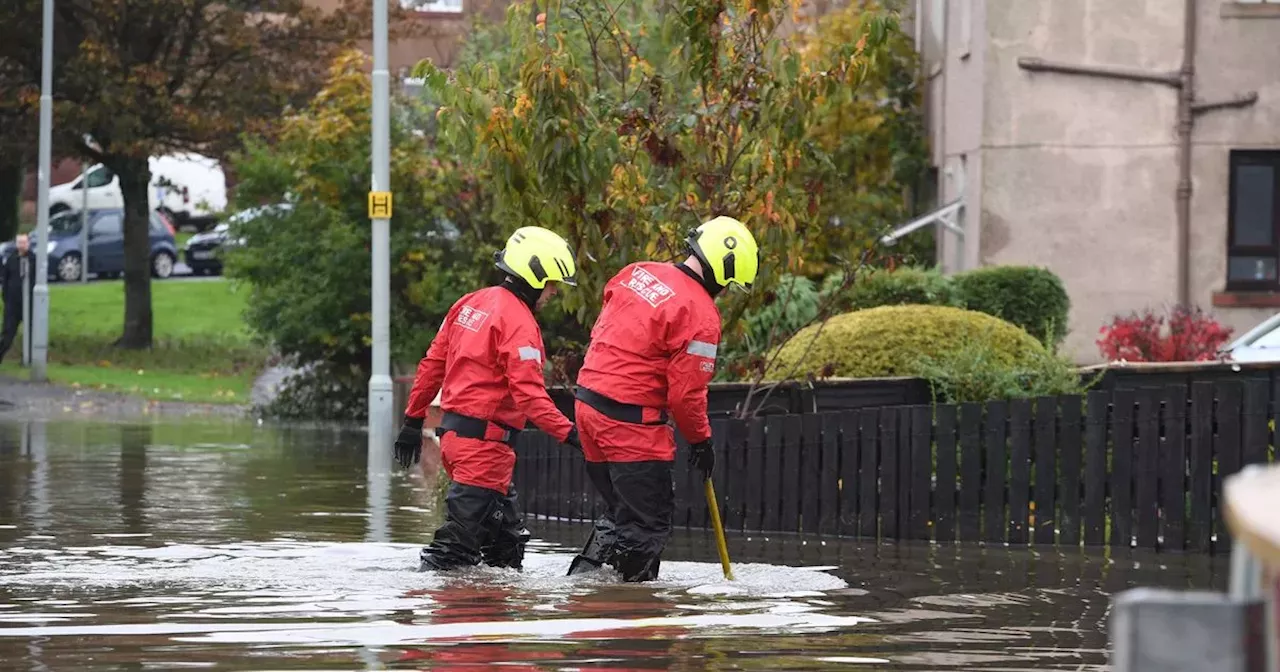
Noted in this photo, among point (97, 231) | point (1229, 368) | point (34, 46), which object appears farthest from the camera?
point (97, 231)

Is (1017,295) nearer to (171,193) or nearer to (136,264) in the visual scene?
(136,264)

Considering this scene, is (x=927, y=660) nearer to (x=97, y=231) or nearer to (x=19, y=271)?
(x=19, y=271)

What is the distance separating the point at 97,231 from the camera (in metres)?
48.5

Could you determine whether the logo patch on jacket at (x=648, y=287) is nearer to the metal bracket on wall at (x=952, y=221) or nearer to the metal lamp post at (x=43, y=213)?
the metal bracket on wall at (x=952, y=221)

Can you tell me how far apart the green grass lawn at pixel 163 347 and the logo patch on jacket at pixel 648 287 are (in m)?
18.4

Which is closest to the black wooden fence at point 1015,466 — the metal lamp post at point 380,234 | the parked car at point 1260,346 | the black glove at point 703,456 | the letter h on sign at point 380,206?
the black glove at point 703,456

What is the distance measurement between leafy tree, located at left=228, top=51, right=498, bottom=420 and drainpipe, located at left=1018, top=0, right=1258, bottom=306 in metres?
6.47

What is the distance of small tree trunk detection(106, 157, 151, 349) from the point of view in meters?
35.9

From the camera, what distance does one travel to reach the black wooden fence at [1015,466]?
39.3ft

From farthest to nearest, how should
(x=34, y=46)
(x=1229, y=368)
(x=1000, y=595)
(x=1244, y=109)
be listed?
(x=34, y=46) < (x=1244, y=109) < (x=1229, y=368) < (x=1000, y=595)

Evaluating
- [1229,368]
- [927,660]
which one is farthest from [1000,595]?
[1229,368]

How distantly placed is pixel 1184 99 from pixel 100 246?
99.0 ft

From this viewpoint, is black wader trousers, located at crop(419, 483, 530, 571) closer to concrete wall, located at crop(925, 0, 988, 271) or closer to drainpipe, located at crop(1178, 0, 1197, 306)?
concrete wall, located at crop(925, 0, 988, 271)

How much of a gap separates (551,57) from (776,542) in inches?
124
